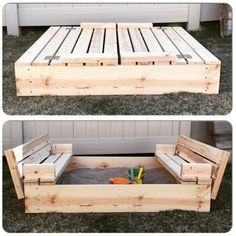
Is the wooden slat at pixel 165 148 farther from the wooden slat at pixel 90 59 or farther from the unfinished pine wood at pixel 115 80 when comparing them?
the wooden slat at pixel 90 59

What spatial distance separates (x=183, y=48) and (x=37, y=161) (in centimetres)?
110

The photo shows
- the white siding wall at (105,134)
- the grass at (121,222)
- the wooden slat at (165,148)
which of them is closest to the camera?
the grass at (121,222)

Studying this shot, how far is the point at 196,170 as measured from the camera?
2174 millimetres

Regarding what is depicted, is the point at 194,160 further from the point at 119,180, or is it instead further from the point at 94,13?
the point at 94,13

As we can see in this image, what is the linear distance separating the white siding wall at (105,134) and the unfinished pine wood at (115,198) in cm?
101

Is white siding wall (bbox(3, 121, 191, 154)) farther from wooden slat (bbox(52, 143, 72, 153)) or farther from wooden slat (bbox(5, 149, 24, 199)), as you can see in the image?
wooden slat (bbox(5, 149, 24, 199))

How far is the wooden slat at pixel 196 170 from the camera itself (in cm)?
216

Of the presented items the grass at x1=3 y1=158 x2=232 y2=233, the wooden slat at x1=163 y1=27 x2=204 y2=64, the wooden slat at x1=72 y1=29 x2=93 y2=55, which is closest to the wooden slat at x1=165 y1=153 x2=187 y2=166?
the grass at x1=3 y1=158 x2=232 y2=233

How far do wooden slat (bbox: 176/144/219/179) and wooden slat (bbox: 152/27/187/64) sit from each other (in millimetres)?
565

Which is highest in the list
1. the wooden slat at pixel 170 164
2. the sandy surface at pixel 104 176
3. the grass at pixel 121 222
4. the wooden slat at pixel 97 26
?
the wooden slat at pixel 97 26

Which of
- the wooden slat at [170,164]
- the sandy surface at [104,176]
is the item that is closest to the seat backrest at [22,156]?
the sandy surface at [104,176]

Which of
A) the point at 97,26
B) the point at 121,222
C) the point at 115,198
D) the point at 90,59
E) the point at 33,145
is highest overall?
the point at 97,26

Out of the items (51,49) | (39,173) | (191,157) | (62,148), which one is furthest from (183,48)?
(39,173)

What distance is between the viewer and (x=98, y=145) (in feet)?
10.5
